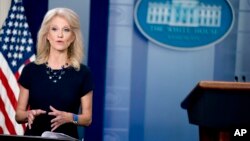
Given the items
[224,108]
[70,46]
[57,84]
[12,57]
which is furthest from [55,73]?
[12,57]

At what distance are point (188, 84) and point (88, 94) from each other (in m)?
2.19

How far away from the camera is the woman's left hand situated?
198cm

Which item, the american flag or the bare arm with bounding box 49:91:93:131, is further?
the american flag

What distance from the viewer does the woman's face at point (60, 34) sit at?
82.6 inches

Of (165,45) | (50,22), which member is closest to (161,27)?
(165,45)

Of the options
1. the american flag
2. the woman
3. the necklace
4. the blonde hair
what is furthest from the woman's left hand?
the american flag

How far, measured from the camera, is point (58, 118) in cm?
199

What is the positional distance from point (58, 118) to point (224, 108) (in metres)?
0.81

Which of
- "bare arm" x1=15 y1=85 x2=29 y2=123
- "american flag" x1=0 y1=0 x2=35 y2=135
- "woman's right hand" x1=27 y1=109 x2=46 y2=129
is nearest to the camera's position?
"woman's right hand" x1=27 y1=109 x2=46 y2=129

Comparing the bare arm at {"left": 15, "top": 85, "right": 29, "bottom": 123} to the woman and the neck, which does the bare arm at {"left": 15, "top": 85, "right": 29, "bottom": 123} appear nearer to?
the woman

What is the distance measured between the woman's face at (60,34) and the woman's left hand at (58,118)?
32 cm

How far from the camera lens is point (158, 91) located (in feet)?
13.5

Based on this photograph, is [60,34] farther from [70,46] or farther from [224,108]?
[224,108]

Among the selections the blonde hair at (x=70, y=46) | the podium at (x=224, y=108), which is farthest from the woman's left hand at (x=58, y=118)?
the podium at (x=224, y=108)
